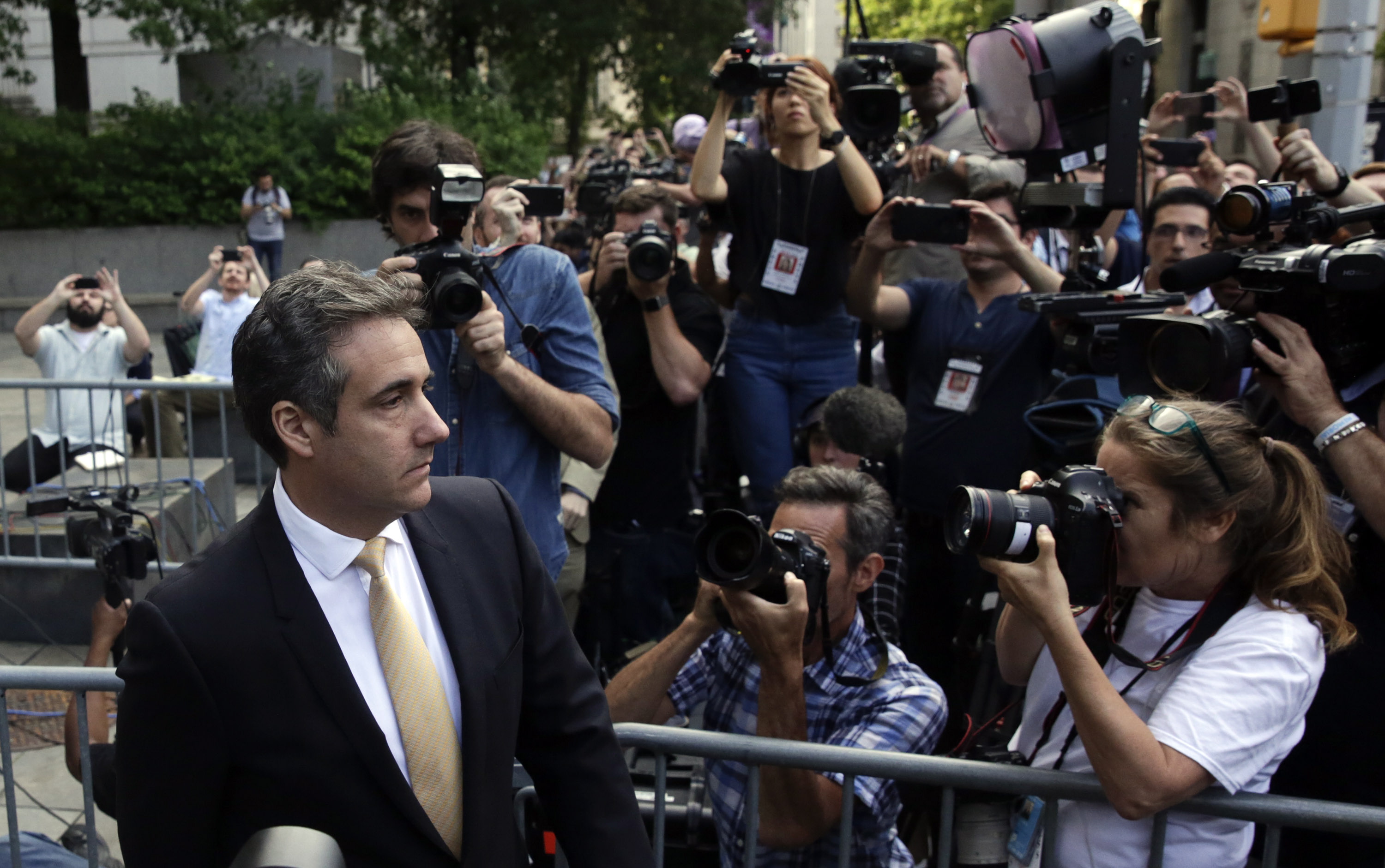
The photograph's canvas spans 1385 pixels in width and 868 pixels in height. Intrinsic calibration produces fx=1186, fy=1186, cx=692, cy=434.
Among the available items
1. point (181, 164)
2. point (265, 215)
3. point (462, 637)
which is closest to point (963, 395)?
point (462, 637)

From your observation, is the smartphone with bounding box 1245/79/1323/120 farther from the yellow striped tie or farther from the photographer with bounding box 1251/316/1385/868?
the yellow striped tie

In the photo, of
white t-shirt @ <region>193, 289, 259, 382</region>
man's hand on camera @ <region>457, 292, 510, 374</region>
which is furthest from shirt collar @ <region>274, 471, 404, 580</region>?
white t-shirt @ <region>193, 289, 259, 382</region>

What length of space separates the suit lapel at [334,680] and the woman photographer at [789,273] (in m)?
2.85

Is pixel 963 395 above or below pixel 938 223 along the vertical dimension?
below

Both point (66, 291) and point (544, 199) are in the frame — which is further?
point (66, 291)

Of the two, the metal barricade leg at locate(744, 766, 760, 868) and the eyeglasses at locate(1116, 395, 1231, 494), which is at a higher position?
the eyeglasses at locate(1116, 395, 1231, 494)

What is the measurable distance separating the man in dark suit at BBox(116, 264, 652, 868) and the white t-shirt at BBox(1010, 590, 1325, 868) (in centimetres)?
81

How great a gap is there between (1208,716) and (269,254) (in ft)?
50.4

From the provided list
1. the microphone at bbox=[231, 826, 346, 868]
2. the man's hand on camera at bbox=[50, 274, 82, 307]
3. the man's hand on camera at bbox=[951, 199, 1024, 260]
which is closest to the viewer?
the microphone at bbox=[231, 826, 346, 868]

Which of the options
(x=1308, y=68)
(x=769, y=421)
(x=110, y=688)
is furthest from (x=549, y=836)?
(x=1308, y=68)

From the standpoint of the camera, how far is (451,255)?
2.69 meters

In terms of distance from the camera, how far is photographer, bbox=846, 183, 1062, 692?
376 centimetres

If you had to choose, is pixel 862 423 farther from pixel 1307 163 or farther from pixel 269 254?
pixel 269 254

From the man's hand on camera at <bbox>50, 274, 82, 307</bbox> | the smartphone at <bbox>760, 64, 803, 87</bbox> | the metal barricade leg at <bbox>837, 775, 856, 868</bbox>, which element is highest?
the smartphone at <bbox>760, 64, 803, 87</bbox>
